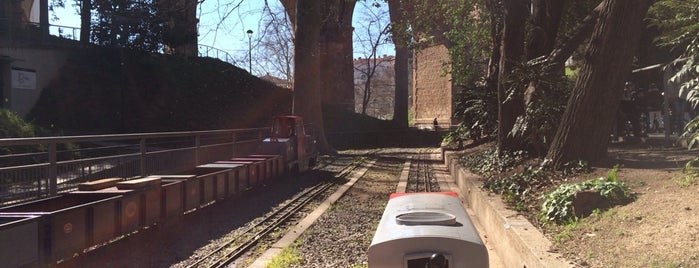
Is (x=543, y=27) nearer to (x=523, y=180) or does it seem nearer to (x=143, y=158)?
(x=523, y=180)

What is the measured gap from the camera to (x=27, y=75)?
1064 inches

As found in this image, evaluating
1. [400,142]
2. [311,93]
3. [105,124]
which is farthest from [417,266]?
[400,142]

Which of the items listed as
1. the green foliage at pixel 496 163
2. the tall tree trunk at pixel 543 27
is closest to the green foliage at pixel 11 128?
the green foliage at pixel 496 163

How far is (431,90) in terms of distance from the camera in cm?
5231

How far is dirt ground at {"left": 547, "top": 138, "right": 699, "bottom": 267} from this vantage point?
4.21 metres

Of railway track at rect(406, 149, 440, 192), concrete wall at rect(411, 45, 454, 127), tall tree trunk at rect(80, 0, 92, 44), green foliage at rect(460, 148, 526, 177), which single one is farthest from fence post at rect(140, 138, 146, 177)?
concrete wall at rect(411, 45, 454, 127)

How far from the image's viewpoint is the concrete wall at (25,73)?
1013 inches

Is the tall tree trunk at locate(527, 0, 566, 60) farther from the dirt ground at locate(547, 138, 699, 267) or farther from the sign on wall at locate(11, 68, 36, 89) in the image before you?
the sign on wall at locate(11, 68, 36, 89)

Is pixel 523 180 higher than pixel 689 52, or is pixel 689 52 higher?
pixel 689 52

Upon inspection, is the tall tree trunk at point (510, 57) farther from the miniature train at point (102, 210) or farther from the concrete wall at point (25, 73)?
the concrete wall at point (25, 73)

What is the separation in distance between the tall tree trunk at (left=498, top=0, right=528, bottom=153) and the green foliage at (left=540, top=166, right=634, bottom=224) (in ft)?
17.9

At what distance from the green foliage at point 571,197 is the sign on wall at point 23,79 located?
88.8 feet

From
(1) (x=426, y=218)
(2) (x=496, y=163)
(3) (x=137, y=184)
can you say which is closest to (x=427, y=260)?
(1) (x=426, y=218)

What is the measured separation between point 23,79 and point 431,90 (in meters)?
34.9
